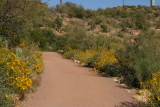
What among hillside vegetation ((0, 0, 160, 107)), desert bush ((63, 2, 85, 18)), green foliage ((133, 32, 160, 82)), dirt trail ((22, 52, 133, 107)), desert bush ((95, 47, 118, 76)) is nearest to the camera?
hillside vegetation ((0, 0, 160, 107))

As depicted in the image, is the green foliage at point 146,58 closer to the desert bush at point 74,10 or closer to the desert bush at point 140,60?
the desert bush at point 140,60

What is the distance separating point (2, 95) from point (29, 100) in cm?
153

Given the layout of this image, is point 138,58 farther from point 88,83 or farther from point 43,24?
point 43,24

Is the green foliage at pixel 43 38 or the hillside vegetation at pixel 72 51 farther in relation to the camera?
the green foliage at pixel 43 38

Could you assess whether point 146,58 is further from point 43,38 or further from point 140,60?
point 43,38

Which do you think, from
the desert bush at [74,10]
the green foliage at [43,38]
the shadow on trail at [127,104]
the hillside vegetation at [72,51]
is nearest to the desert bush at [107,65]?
the hillside vegetation at [72,51]

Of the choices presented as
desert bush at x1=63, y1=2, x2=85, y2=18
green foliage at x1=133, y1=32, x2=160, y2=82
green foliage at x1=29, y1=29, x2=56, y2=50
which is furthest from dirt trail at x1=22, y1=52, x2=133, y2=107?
desert bush at x1=63, y1=2, x2=85, y2=18

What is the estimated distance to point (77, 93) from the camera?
841cm

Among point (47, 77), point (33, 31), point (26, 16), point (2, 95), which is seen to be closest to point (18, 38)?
point (26, 16)

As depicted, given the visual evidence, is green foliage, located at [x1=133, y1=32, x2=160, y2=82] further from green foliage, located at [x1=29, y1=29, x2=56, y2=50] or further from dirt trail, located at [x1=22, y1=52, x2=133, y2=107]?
green foliage, located at [x1=29, y1=29, x2=56, y2=50]

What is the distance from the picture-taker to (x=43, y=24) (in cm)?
3081

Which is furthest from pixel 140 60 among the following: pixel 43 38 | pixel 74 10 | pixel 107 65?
pixel 74 10

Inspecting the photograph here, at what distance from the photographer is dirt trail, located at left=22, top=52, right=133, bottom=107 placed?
7422mm

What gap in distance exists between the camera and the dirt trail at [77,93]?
742cm
